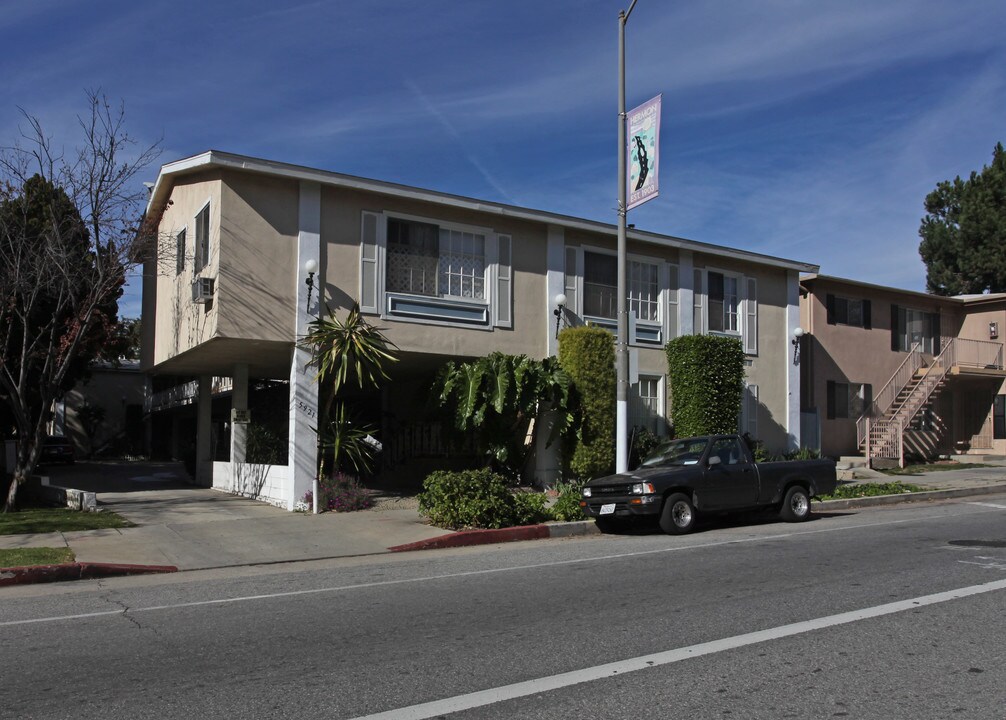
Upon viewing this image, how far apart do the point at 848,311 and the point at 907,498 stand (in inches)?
401

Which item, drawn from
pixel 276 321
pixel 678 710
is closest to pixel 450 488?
pixel 276 321

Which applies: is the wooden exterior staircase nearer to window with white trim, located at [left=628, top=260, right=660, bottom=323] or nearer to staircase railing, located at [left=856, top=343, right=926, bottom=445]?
staircase railing, located at [left=856, top=343, right=926, bottom=445]

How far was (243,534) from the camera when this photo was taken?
13.7m

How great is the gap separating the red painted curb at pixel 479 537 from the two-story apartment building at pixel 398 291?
14.0ft

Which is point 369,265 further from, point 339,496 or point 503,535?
point 503,535

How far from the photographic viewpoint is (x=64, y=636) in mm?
7203

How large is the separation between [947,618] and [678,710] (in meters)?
3.44

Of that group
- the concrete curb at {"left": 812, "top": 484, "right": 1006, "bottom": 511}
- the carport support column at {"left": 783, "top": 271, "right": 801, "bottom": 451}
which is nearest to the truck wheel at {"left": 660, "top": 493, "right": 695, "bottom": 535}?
the concrete curb at {"left": 812, "top": 484, "right": 1006, "bottom": 511}

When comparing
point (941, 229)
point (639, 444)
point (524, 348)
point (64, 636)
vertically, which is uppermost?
point (941, 229)

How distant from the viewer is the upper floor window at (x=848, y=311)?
27219mm

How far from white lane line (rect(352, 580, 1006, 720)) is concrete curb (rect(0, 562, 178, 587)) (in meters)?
6.99

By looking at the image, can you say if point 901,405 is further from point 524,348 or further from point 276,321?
point 276,321

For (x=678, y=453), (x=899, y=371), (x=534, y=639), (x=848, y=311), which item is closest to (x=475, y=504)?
(x=678, y=453)

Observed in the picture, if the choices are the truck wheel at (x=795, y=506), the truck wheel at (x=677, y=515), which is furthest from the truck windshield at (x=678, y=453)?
the truck wheel at (x=795, y=506)
